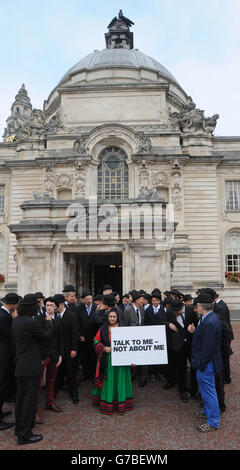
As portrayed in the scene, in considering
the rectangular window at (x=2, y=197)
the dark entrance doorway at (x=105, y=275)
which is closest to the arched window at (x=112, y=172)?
the dark entrance doorway at (x=105, y=275)

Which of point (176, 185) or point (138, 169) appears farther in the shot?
point (138, 169)

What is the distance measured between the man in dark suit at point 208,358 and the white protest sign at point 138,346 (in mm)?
791

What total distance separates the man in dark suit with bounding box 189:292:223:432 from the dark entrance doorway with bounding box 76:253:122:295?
27.8 feet

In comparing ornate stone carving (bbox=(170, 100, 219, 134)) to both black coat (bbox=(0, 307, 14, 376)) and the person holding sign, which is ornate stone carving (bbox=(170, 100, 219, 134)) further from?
black coat (bbox=(0, 307, 14, 376))

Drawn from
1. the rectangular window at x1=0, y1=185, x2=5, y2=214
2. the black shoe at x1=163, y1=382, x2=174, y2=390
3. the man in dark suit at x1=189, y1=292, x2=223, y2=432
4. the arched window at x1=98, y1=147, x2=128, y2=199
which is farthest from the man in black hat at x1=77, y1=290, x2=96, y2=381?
the rectangular window at x1=0, y1=185, x2=5, y2=214

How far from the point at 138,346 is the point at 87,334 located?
2083 millimetres

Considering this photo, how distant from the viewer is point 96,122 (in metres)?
25.8

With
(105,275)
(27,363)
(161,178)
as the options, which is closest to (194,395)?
(27,363)

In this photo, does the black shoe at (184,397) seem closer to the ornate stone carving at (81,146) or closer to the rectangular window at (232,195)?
the ornate stone carving at (81,146)

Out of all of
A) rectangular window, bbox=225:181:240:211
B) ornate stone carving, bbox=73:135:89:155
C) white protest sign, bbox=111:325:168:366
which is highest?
ornate stone carving, bbox=73:135:89:155

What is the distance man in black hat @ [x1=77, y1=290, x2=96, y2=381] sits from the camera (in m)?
7.66

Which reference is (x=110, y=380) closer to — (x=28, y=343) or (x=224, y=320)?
(x=28, y=343)

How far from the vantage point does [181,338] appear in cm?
692

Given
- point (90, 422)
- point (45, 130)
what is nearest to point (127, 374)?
point (90, 422)
